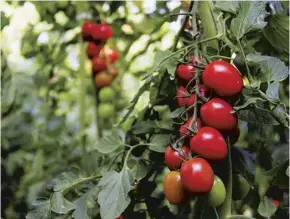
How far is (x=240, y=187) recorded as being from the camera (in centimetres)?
78

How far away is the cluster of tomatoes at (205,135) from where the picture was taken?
629 mm

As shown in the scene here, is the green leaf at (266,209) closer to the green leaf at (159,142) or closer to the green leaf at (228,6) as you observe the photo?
the green leaf at (159,142)

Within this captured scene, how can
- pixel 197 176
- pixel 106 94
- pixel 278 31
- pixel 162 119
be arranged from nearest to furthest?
pixel 197 176 < pixel 278 31 < pixel 162 119 < pixel 106 94

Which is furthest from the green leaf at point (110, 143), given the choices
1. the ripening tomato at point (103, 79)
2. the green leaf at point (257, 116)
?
the ripening tomato at point (103, 79)

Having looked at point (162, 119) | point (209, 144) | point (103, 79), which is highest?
point (209, 144)

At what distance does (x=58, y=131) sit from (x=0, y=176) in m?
0.22

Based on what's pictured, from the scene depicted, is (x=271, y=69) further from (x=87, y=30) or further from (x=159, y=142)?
(x=87, y=30)

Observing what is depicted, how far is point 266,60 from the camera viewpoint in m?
0.69

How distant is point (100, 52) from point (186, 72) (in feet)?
2.53

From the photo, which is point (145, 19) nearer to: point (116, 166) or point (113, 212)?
point (116, 166)

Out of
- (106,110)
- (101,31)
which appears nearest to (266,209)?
(101,31)

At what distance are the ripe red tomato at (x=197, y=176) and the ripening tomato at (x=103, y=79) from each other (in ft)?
2.66

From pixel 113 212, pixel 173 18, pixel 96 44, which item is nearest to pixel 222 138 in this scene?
pixel 113 212

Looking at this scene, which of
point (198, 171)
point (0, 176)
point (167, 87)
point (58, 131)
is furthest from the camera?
point (58, 131)
